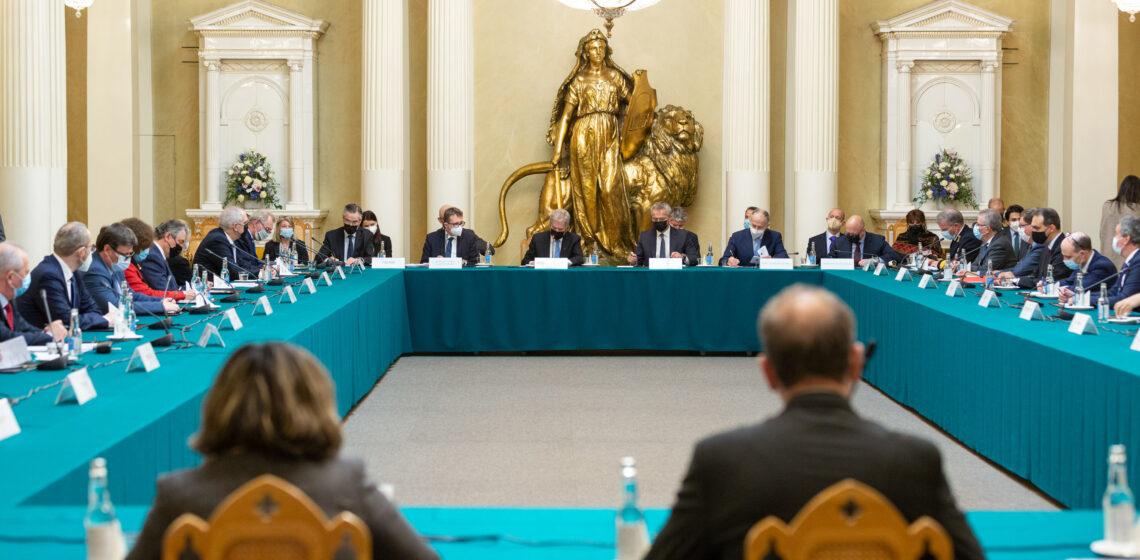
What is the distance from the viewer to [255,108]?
545 inches

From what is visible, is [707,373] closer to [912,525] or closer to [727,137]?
[727,137]

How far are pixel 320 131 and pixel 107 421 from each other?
11.0m

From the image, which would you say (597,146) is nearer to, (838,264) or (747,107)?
(747,107)

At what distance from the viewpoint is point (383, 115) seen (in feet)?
43.6

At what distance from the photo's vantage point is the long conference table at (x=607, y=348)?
352cm

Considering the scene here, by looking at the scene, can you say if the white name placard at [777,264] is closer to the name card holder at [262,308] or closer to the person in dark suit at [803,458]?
the name card holder at [262,308]

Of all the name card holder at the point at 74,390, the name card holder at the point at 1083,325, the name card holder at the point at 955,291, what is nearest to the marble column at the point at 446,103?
the name card holder at the point at 955,291

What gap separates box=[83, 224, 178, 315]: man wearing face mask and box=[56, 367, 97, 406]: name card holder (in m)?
2.60

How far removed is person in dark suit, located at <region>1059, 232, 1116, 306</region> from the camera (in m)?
7.43

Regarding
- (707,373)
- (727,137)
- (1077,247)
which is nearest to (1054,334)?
(1077,247)

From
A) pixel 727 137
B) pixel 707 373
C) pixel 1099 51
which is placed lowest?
pixel 707 373

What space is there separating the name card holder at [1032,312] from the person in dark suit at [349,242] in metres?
5.94

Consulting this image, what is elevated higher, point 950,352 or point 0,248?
point 0,248

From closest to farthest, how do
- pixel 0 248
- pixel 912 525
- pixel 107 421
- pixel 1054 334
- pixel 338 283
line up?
pixel 912 525 → pixel 107 421 → pixel 0 248 → pixel 1054 334 → pixel 338 283
